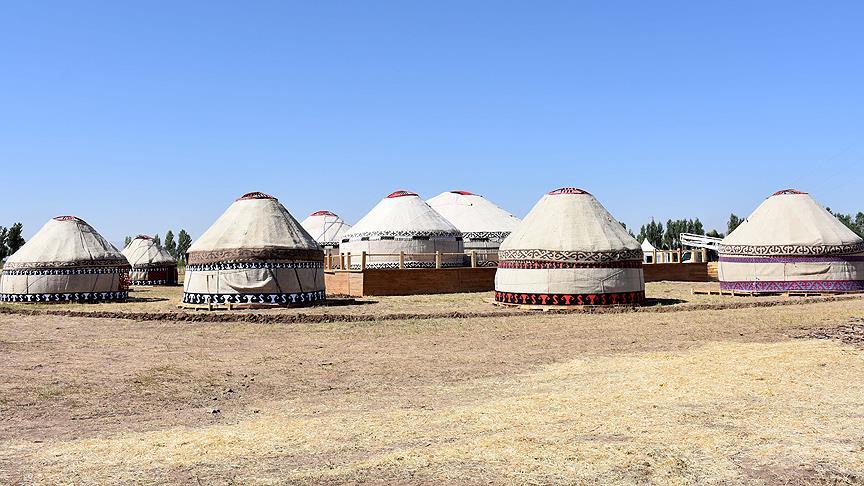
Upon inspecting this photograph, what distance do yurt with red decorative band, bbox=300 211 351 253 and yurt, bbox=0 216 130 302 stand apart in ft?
53.4

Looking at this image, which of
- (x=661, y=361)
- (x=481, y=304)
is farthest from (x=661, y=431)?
(x=481, y=304)

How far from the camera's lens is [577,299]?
1730cm

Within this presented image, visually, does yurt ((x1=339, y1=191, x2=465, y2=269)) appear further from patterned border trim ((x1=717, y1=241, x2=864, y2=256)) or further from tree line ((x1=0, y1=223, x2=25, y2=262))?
tree line ((x1=0, y1=223, x2=25, y2=262))

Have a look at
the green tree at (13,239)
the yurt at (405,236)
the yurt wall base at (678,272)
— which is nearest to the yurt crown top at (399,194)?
the yurt at (405,236)

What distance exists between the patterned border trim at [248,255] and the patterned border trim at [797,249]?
1144cm

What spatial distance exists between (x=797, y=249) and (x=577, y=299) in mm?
7059

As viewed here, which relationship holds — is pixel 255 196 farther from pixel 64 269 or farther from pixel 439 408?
pixel 439 408

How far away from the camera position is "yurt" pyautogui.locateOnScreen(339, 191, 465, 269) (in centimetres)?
2905

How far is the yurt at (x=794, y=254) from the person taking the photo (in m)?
20.5

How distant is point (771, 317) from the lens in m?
14.3

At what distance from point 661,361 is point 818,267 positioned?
45.5 feet

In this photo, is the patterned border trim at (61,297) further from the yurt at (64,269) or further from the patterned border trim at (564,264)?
the patterned border trim at (564,264)

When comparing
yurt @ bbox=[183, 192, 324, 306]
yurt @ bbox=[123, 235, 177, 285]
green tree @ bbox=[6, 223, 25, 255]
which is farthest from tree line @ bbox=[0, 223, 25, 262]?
yurt @ bbox=[183, 192, 324, 306]

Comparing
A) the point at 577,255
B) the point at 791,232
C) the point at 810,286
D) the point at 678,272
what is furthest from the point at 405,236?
the point at 810,286
